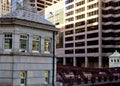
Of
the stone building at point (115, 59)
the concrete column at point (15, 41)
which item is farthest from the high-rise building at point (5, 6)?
the concrete column at point (15, 41)

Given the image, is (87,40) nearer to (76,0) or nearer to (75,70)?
(76,0)

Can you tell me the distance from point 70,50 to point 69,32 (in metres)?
9.22

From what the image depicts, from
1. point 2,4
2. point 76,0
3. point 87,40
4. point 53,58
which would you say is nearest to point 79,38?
point 87,40

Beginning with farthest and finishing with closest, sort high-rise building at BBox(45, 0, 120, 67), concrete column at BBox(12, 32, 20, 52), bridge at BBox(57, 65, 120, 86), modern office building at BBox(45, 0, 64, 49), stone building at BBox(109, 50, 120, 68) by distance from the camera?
modern office building at BBox(45, 0, 64, 49)
high-rise building at BBox(45, 0, 120, 67)
stone building at BBox(109, 50, 120, 68)
bridge at BBox(57, 65, 120, 86)
concrete column at BBox(12, 32, 20, 52)

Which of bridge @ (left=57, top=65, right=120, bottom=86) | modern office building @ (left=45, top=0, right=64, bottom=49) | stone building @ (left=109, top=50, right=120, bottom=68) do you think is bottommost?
bridge @ (left=57, top=65, right=120, bottom=86)

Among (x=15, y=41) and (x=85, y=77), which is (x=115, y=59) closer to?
(x=85, y=77)

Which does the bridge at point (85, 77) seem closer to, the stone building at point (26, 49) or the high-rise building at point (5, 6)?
the stone building at point (26, 49)

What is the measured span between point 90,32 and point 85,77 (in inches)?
2945

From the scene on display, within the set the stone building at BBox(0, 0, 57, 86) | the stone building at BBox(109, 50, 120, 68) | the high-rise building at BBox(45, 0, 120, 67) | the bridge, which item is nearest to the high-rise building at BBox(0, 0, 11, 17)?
the high-rise building at BBox(45, 0, 120, 67)

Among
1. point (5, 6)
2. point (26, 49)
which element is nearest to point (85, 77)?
point (26, 49)

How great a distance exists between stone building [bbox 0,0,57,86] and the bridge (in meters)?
10.9

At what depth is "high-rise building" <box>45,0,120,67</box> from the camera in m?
112

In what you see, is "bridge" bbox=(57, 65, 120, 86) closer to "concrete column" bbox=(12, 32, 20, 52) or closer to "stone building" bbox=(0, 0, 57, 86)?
"stone building" bbox=(0, 0, 57, 86)

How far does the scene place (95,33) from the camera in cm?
11744
